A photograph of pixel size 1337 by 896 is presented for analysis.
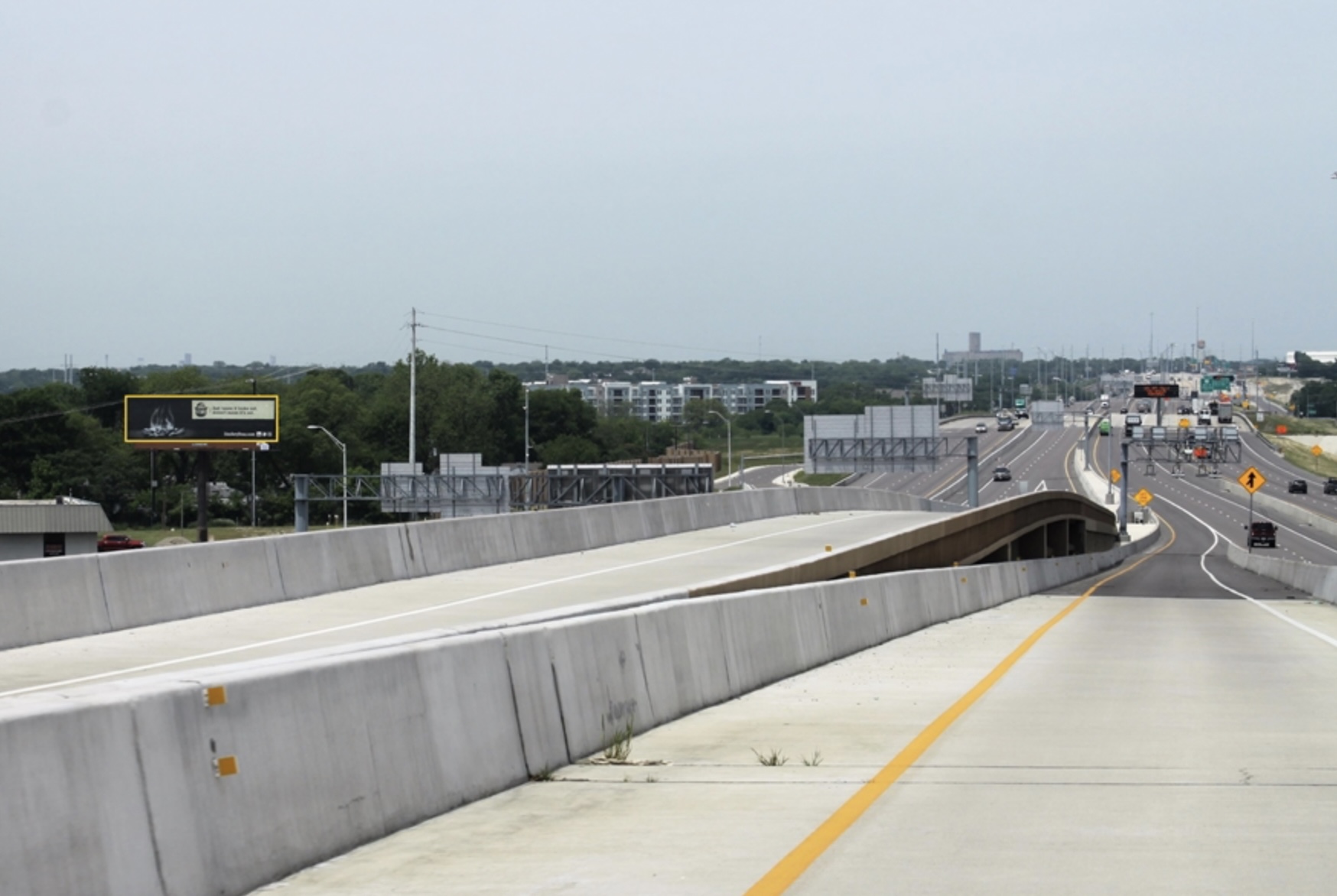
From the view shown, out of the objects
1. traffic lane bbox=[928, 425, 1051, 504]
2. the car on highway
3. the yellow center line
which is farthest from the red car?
traffic lane bbox=[928, 425, 1051, 504]

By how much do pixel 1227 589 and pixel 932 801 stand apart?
4462cm

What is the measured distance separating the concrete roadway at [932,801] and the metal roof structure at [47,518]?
145 feet

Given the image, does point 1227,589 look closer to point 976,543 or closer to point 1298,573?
point 1298,573

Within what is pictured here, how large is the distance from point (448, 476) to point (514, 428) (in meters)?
99.9

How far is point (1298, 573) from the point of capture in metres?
48.9

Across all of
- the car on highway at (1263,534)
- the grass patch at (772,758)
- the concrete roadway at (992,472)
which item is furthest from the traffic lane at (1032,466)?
the grass patch at (772,758)

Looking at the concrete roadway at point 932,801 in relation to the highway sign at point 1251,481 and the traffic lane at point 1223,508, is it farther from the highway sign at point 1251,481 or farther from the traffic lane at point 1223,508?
the highway sign at point 1251,481

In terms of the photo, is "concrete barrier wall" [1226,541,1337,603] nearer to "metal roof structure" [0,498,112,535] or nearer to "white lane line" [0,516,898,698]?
"white lane line" [0,516,898,698]

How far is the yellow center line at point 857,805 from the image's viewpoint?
7215 millimetres

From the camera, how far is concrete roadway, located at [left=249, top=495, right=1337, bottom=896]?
23.8 feet

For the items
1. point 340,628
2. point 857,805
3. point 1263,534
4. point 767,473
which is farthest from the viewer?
point 767,473

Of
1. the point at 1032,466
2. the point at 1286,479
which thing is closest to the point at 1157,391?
the point at 1032,466

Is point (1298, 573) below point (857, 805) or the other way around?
below

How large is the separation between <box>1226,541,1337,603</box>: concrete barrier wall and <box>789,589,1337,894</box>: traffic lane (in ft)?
78.1
